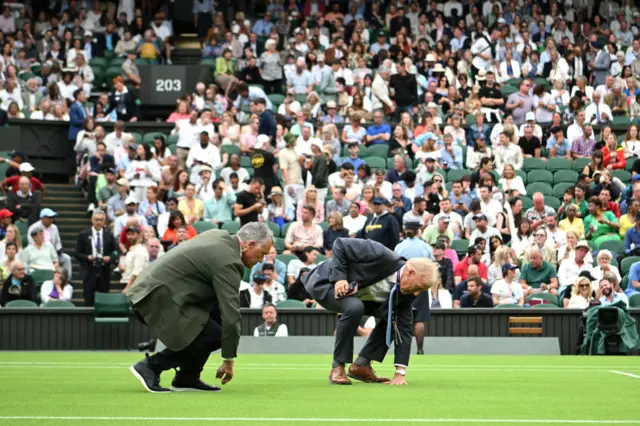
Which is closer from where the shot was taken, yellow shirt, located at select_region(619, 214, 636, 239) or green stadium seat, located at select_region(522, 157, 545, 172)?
yellow shirt, located at select_region(619, 214, 636, 239)

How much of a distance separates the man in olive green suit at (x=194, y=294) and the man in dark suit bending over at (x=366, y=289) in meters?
1.25

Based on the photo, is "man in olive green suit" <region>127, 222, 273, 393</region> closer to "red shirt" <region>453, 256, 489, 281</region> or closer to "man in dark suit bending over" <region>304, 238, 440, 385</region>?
"man in dark suit bending over" <region>304, 238, 440, 385</region>

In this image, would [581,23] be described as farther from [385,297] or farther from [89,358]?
[385,297]

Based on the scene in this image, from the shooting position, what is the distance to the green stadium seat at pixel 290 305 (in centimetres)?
1706

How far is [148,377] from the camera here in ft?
25.8

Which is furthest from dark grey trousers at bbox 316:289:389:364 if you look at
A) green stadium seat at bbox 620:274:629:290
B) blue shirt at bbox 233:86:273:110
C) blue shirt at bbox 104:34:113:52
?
blue shirt at bbox 104:34:113:52

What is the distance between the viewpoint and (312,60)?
2650 cm

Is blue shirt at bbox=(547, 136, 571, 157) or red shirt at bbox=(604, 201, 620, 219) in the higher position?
blue shirt at bbox=(547, 136, 571, 157)

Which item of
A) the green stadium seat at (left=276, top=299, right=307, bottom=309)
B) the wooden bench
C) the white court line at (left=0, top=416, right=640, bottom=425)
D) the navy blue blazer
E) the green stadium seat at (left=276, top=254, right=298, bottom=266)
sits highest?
the navy blue blazer

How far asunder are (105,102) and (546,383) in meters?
17.2

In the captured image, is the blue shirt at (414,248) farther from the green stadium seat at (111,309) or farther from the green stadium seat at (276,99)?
the green stadium seat at (276,99)

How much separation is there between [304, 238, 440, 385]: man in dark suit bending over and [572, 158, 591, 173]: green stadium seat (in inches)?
568

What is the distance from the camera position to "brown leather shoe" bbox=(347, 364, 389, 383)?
30.6 feet

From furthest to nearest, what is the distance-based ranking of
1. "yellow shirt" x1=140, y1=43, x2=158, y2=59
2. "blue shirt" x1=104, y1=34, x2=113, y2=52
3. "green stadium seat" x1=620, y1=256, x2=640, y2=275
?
"blue shirt" x1=104, y1=34, x2=113, y2=52
"yellow shirt" x1=140, y1=43, x2=158, y2=59
"green stadium seat" x1=620, y1=256, x2=640, y2=275
